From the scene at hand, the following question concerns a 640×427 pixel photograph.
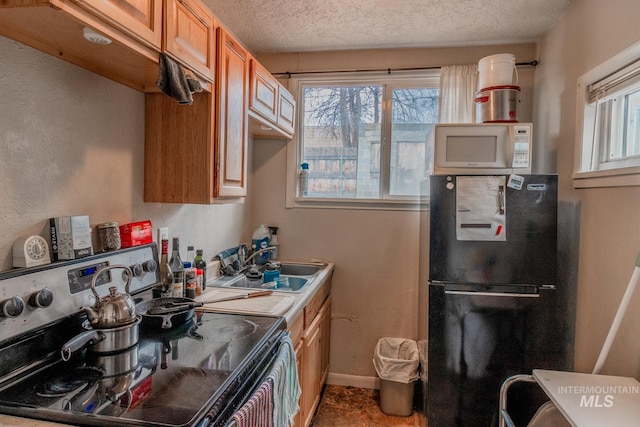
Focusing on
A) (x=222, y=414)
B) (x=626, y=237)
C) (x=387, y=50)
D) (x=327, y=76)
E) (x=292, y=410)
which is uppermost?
(x=387, y=50)

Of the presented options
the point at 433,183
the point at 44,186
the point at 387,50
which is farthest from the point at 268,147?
the point at 44,186

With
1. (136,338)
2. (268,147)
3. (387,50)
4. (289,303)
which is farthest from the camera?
(268,147)

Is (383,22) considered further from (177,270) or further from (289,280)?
(177,270)

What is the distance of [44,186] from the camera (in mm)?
1205

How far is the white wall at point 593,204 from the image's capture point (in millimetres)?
1584

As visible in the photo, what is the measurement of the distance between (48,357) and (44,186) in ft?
1.70

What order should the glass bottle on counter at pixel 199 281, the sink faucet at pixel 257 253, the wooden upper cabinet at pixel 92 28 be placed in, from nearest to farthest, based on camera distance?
the wooden upper cabinet at pixel 92 28
the glass bottle on counter at pixel 199 281
the sink faucet at pixel 257 253

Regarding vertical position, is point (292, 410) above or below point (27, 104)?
below

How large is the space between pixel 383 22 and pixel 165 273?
189 centimetres

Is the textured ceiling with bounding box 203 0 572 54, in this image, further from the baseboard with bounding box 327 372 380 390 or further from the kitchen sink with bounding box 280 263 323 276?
the baseboard with bounding box 327 372 380 390

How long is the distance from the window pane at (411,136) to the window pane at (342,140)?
0.41ft

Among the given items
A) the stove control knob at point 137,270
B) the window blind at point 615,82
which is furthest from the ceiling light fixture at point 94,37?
the window blind at point 615,82

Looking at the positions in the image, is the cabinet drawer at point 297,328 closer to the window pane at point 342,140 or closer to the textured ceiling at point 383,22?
the window pane at point 342,140

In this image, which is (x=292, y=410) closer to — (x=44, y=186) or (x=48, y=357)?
(x=48, y=357)
